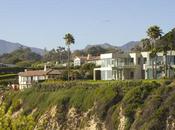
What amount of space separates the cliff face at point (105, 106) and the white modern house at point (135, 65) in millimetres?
16981

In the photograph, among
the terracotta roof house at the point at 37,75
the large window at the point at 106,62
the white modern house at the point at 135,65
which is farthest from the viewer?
the terracotta roof house at the point at 37,75

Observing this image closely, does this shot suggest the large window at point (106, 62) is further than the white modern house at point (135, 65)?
Yes

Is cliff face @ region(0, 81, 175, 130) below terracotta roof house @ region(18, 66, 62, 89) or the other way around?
below

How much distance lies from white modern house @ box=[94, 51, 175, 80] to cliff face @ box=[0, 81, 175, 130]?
16981 millimetres

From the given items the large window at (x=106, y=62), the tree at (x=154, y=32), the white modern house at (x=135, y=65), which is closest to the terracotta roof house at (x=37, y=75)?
the large window at (x=106, y=62)

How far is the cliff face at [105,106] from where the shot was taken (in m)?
47.0

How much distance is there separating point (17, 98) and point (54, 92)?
8641 millimetres

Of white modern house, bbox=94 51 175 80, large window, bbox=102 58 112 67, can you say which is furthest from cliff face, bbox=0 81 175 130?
large window, bbox=102 58 112 67

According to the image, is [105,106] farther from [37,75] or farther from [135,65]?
[37,75]

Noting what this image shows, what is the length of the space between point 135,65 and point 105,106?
31.3 metres

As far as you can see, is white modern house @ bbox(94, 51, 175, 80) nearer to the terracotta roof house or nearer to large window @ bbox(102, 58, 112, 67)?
large window @ bbox(102, 58, 112, 67)

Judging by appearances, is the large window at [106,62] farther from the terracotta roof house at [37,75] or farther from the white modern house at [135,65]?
the terracotta roof house at [37,75]

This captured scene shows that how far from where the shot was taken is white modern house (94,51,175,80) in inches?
3162

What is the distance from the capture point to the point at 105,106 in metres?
54.6
